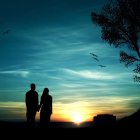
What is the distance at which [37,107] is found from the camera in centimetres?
1911

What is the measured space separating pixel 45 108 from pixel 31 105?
85cm

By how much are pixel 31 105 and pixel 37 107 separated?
44 cm

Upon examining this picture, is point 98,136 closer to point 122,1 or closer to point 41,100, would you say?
point 41,100

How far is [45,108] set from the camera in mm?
18922

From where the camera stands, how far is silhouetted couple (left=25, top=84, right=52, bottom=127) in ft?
61.1

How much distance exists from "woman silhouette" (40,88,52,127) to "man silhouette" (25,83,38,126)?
0.42m

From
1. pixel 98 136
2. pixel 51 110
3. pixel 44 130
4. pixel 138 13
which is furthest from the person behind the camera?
pixel 138 13

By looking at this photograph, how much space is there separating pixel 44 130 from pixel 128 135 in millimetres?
4821

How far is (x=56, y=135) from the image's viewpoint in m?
16.2

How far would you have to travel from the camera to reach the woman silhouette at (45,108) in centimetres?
1864

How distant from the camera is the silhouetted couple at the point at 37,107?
733 inches

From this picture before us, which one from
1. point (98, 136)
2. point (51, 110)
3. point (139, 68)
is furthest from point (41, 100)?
point (139, 68)

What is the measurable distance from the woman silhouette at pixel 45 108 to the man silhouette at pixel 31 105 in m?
0.42

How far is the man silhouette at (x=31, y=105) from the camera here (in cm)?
1861
